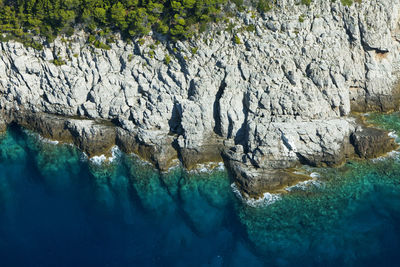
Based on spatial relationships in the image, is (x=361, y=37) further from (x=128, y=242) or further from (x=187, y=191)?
(x=128, y=242)

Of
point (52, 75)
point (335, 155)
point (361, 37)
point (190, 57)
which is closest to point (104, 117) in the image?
point (52, 75)

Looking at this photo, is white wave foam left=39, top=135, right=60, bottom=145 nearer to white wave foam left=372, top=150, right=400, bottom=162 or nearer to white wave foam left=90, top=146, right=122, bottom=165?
white wave foam left=90, top=146, right=122, bottom=165

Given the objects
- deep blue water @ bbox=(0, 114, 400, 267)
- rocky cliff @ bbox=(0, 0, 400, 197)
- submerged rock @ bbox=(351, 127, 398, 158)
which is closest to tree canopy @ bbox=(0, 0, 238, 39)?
rocky cliff @ bbox=(0, 0, 400, 197)

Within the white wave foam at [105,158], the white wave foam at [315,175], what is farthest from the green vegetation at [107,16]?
the white wave foam at [315,175]

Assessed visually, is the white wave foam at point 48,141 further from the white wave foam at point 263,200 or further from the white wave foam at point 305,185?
the white wave foam at point 305,185

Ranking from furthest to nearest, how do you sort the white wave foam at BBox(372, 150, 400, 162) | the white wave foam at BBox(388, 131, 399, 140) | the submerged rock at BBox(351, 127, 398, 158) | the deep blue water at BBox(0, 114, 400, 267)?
the white wave foam at BBox(388, 131, 399, 140) → the white wave foam at BBox(372, 150, 400, 162) → the submerged rock at BBox(351, 127, 398, 158) → the deep blue water at BBox(0, 114, 400, 267)

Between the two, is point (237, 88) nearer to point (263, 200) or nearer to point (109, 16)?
point (263, 200)
